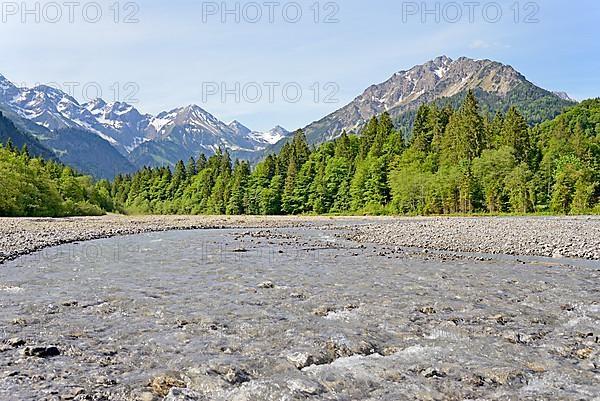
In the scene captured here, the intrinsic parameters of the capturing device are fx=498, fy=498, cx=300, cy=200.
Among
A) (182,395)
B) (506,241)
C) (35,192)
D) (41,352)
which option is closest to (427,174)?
(506,241)

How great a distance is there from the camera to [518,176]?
86.1 meters

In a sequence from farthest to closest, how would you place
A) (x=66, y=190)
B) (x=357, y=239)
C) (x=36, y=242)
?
1. (x=66, y=190)
2. (x=357, y=239)
3. (x=36, y=242)

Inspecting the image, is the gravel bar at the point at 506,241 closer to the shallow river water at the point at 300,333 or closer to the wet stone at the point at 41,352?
the shallow river water at the point at 300,333

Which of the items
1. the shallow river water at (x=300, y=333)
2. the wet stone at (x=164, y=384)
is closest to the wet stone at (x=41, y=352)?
the shallow river water at (x=300, y=333)

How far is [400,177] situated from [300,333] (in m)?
86.1

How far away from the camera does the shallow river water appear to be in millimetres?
7977

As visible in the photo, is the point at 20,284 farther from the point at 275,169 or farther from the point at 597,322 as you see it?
the point at 275,169

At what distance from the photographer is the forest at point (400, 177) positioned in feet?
272

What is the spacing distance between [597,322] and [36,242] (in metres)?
32.5

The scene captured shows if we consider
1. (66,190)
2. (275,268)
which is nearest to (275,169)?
(66,190)

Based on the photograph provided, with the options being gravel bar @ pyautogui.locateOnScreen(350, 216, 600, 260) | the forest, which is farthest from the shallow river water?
the forest

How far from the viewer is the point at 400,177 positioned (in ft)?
311

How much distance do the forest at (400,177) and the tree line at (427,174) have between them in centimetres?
24

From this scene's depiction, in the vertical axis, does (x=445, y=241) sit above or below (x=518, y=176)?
below
